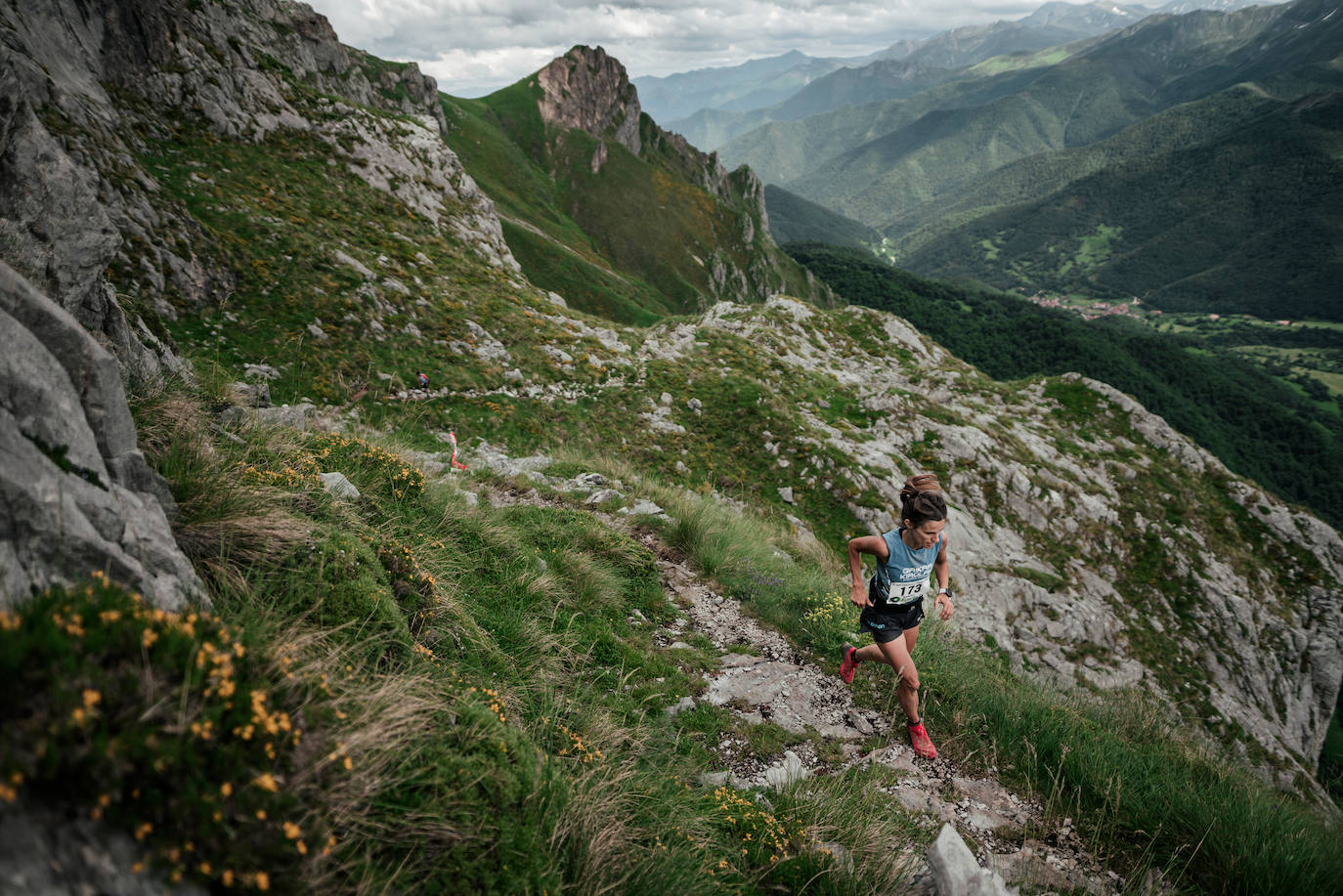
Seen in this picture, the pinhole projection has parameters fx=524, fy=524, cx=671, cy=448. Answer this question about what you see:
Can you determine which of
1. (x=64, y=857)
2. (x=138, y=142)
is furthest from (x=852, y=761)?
(x=138, y=142)

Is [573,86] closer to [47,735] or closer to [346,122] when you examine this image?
[346,122]

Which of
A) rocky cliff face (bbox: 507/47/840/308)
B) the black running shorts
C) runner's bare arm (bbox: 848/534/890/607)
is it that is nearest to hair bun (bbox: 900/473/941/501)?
runner's bare arm (bbox: 848/534/890/607)

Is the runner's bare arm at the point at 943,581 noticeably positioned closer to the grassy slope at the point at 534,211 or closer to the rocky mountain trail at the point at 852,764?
the rocky mountain trail at the point at 852,764

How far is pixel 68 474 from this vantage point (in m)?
3.07

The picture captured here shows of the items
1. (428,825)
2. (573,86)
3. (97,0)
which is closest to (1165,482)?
(428,825)

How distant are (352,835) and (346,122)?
35851 mm

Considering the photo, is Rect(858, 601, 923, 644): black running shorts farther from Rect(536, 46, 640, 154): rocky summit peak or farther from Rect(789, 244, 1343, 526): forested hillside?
Rect(536, 46, 640, 154): rocky summit peak

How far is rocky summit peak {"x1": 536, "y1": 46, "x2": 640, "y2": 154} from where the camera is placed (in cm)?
13238

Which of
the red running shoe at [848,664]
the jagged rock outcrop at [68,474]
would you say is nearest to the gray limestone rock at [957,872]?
the red running shoe at [848,664]

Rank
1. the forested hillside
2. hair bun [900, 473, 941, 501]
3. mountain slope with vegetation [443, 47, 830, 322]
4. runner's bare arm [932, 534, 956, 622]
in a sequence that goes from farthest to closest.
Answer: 1. the forested hillside
2. mountain slope with vegetation [443, 47, 830, 322]
3. runner's bare arm [932, 534, 956, 622]
4. hair bun [900, 473, 941, 501]

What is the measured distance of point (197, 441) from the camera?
4738 millimetres

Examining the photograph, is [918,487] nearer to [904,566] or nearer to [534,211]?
A: [904,566]

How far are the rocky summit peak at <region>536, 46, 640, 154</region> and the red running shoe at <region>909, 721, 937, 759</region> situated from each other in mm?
151389

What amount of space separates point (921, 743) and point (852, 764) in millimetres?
896
